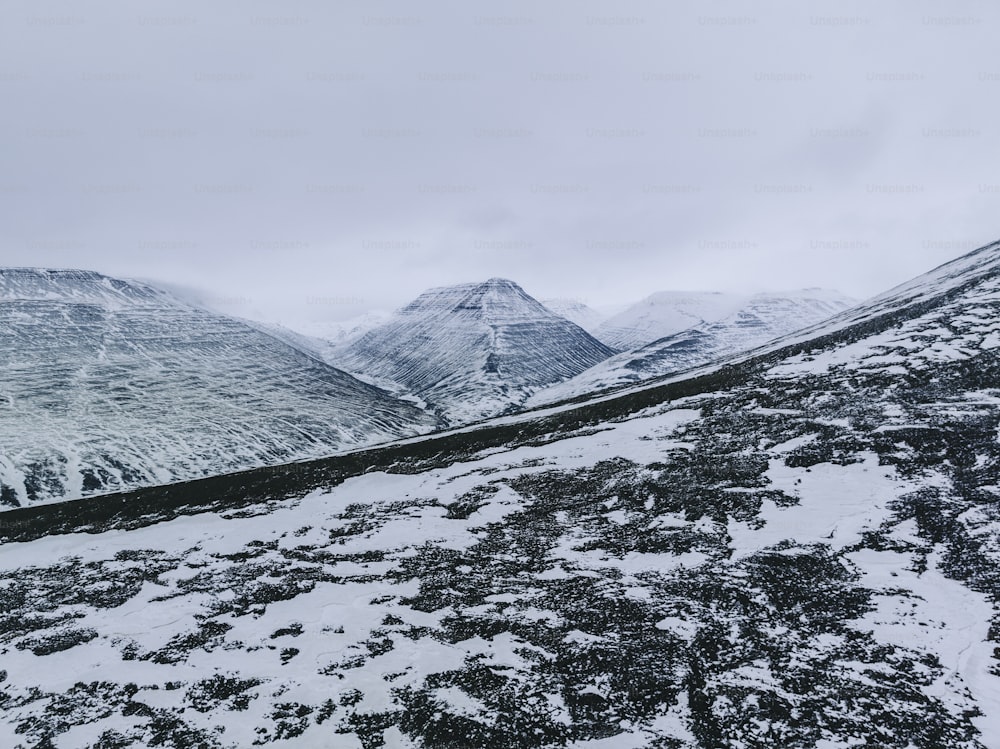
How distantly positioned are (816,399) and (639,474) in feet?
45.8

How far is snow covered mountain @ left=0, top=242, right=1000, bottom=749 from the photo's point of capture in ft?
31.7

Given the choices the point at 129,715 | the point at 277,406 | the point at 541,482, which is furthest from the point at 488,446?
the point at 277,406

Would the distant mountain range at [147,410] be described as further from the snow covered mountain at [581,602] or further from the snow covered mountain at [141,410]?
the snow covered mountain at [581,602]

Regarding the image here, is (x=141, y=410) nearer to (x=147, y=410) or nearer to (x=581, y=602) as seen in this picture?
(x=147, y=410)

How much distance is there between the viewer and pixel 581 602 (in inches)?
552

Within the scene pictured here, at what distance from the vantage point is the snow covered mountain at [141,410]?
95250 millimetres

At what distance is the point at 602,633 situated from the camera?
485 inches

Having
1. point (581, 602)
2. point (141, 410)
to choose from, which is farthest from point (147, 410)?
point (581, 602)

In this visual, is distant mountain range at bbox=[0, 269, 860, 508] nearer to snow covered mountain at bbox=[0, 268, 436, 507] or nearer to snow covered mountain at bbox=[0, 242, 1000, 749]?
snow covered mountain at bbox=[0, 268, 436, 507]

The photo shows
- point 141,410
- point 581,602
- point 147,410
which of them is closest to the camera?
point 581,602

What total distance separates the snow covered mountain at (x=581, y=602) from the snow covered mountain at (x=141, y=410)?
271 feet

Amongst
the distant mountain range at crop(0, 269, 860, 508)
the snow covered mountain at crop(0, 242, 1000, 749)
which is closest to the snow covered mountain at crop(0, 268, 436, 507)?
the distant mountain range at crop(0, 269, 860, 508)

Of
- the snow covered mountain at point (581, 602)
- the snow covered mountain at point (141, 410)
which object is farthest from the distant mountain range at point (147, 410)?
the snow covered mountain at point (581, 602)

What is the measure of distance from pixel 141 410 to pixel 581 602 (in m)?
150
